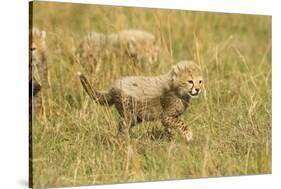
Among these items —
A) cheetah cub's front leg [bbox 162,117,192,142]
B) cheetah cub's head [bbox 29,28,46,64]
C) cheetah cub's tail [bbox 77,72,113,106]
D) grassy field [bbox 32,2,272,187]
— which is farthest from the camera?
cheetah cub's front leg [bbox 162,117,192,142]

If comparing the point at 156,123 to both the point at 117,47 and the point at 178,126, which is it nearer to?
the point at 178,126

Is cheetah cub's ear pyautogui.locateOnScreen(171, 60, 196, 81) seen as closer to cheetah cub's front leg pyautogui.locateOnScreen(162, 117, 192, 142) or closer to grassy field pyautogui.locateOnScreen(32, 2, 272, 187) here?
grassy field pyautogui.locateOnScreen(32, 2, 272, 187)

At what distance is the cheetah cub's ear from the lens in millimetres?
6652

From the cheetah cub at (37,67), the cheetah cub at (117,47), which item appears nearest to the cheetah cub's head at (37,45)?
the cheetah cub at (37,67)

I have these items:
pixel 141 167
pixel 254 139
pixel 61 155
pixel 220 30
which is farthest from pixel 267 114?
pixel 61 155

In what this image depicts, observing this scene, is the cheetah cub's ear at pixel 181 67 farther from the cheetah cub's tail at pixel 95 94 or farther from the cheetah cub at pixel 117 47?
the cheetah cub's tail at pixel 95 94

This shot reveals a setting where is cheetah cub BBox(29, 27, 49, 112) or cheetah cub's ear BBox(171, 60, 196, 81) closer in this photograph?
cheetah cub BBox(29, 27, 49, 112)

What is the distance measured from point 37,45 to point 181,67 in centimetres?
119

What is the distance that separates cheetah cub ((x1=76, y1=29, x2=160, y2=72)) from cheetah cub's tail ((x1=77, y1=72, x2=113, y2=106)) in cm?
9

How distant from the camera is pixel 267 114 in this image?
23.4ft

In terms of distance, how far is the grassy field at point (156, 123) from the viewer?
626 cm

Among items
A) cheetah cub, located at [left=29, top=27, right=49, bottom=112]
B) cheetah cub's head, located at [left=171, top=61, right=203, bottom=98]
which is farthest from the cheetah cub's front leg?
cheetah cub, located at [left=29, top=27, right=49, bottom=112]

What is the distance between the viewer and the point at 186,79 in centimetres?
666

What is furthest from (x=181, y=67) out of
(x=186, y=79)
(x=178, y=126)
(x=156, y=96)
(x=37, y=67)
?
(x=37, y=67)
